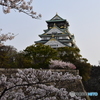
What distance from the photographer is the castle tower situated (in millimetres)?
28958

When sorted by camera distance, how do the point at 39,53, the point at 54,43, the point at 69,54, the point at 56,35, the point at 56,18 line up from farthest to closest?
the point at 56,18
the point at 56,35
the point at 54,43
the point at 69,54
the point at 39,53

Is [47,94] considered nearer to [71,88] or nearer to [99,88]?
[71,88]

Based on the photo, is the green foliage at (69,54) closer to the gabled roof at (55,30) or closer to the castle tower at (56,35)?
the castle tower at (56,35)

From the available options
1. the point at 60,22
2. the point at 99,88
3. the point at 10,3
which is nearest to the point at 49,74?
the point at 10,3

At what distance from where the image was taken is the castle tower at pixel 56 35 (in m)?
29.0

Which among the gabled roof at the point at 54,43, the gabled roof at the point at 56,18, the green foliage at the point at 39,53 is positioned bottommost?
the green foliage at the point at 39,53

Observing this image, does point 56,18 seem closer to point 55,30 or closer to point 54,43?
point 55,30

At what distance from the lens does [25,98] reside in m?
4.23

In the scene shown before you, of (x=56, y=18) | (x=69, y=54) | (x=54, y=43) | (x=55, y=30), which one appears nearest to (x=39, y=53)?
(x=69, y=54)

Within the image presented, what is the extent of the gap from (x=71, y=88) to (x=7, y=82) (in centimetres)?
829

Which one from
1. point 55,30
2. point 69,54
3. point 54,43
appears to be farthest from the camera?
point 55,30

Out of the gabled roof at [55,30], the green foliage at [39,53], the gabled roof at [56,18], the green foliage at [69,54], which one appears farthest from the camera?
the gabled roof at [56,18]

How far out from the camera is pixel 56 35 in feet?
103

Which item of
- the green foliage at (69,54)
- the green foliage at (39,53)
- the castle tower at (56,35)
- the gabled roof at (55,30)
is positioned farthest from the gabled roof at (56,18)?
the green foliage at (39,53)
